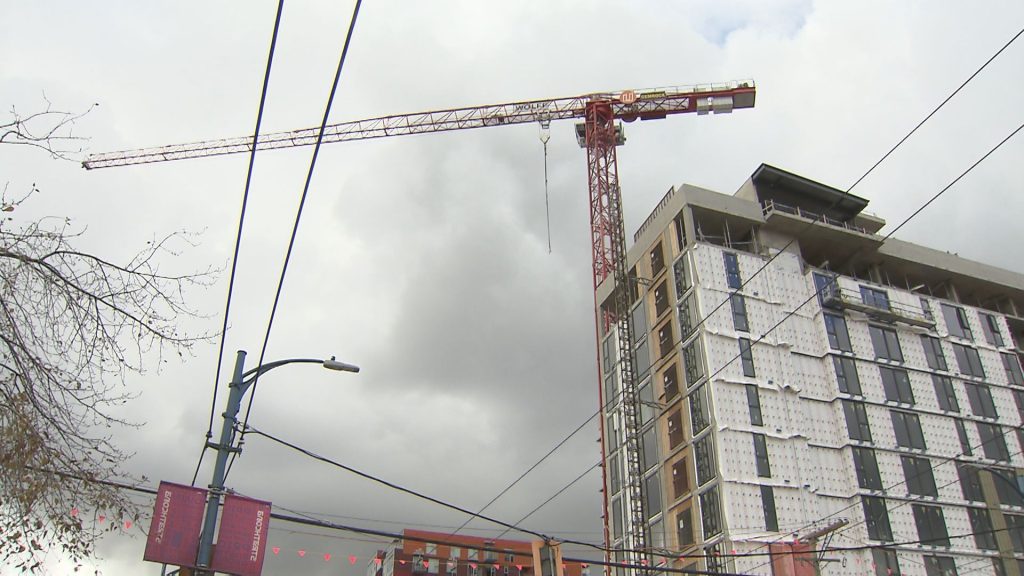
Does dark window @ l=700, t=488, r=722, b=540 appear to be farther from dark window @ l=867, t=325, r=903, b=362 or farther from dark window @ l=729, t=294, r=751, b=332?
dark window @ l=867, t=325, r=903, b=362

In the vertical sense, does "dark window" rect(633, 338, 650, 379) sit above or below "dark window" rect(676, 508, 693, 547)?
above

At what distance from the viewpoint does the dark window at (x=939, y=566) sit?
51394 millimetres

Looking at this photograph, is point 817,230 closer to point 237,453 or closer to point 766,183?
point 766,183

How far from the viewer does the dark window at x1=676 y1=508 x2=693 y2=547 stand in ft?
172

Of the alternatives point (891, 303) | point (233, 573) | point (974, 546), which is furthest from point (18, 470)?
point (891, 303)

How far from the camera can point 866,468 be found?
2135 inches

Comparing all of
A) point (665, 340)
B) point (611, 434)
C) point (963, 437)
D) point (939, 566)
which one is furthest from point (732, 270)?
point (939, 566)

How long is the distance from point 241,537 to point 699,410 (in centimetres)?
4456

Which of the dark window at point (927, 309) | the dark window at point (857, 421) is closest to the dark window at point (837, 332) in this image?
the dark window at point (857, 421)

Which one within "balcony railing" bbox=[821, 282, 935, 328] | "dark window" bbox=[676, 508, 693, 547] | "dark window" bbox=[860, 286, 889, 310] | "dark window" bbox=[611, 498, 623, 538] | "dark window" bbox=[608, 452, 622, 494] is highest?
"dark window" bbox=[860, 286, 889, 310]

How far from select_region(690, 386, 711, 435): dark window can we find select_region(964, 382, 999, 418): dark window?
24923 millimetres

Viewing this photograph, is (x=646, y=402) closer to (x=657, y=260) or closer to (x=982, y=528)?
(x=657, y=260)

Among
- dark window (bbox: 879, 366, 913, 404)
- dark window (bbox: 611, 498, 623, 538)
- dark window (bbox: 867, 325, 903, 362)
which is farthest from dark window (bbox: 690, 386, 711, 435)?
dark window (bbox: 867, 325, 903, 362)

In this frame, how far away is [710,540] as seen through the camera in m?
49.6
